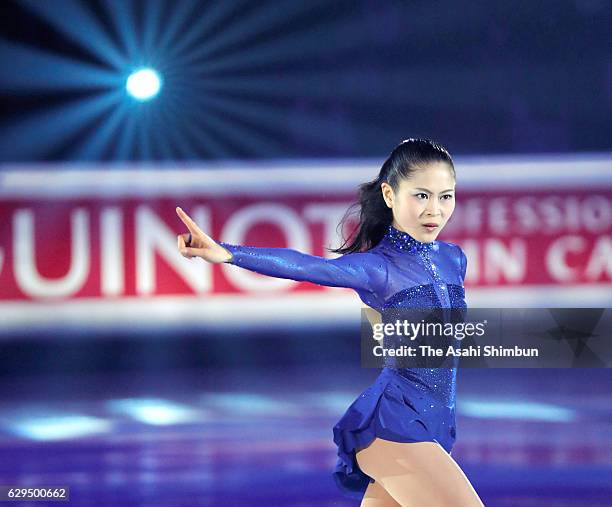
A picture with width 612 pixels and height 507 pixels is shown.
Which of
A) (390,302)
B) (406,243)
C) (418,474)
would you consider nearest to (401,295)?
(390,302)

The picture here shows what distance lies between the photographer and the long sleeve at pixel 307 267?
2215 millimetres

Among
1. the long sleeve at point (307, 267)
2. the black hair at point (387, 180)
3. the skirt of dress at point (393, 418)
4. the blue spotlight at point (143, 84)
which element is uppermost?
the blue spotlight at point (143, 84)

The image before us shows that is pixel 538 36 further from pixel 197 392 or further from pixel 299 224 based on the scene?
pixel 197 392

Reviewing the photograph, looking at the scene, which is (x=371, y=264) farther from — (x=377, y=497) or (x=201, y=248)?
(x=377, y=497)

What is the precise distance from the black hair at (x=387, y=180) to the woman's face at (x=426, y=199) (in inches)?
0.9

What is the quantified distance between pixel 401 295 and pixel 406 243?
16cm

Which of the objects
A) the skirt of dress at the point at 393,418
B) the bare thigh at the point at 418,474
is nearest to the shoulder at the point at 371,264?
the skirt of dress at the point at 393,418

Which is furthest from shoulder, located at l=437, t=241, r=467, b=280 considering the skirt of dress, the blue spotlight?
the blue spotlight

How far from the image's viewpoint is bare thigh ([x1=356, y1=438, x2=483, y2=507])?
205 centimetres

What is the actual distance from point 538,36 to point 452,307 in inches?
114

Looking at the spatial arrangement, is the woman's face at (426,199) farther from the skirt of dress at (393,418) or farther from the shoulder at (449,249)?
the skirt of dress at (393,418)

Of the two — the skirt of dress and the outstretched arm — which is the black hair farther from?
the skirt of dress

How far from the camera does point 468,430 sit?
445cm

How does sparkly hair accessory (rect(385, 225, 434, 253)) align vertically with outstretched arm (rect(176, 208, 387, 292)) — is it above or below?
above
